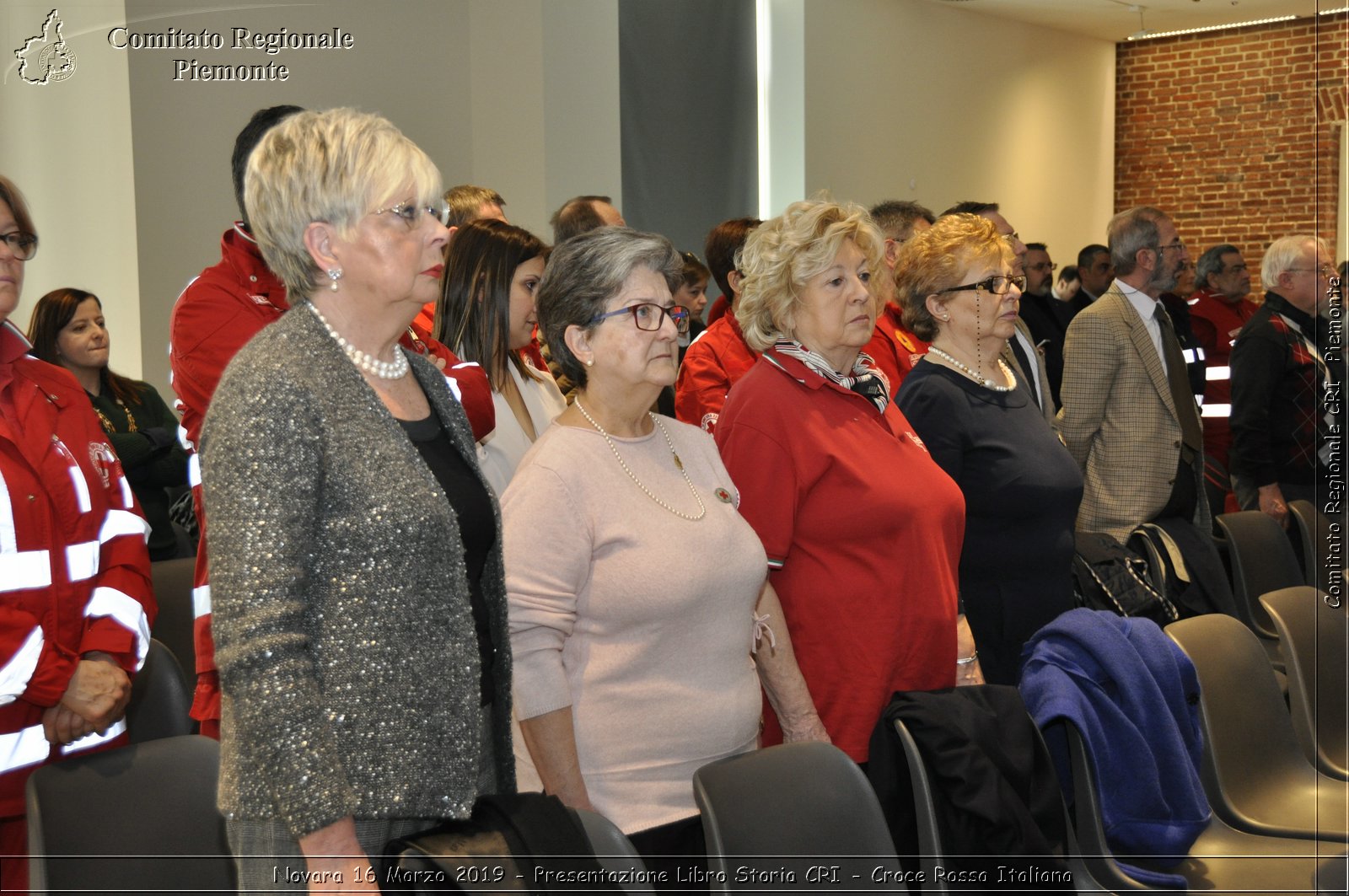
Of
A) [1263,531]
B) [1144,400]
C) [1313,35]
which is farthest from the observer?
[1144,400]

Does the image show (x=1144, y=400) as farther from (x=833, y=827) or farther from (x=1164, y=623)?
(x=833, y=827)

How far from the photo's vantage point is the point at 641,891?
1.63 metres

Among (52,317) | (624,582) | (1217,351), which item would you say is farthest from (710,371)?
(1217,351)

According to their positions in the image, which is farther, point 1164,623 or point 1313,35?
point 1164,623

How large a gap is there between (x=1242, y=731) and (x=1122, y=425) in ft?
5.33

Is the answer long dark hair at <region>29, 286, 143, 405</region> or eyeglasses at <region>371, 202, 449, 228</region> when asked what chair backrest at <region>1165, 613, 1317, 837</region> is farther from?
long dark hair at <region>29, 286, 143, 405</region>

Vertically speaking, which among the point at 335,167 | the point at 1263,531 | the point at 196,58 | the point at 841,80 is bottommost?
the point at 1263,531

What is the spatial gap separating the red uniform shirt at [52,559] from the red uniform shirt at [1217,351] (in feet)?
11.9

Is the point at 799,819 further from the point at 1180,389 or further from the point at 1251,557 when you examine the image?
the point at 1180,389

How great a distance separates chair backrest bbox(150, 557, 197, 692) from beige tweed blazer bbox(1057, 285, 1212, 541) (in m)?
2.77

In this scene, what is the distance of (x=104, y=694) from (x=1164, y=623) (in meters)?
2.45

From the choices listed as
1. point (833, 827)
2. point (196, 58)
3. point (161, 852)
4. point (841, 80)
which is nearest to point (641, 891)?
point (833, 827)

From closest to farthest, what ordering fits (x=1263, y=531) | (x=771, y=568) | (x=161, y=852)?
1. (x=161, y=852)
2. (x=771, y=568)
3. (x=1263, y=531)

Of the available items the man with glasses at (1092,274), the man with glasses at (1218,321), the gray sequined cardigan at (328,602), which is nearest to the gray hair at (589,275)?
the gray sequined cardigan at (328,602)
